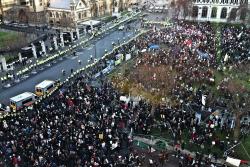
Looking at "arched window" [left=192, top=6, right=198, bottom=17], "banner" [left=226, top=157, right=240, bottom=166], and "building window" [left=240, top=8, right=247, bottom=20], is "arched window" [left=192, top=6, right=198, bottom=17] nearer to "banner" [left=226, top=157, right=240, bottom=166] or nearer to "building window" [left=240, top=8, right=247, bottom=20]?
"building window" [left=240, top=8, right=247, bottom=20]

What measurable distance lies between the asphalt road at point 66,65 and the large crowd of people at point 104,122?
470 cm


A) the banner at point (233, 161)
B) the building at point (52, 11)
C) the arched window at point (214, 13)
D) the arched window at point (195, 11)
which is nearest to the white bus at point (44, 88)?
the banner at point (233, 161)

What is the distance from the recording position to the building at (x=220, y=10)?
61969mm

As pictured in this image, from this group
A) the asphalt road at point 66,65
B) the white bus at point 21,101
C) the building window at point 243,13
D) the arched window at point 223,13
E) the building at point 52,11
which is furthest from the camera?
the arched window at point 223,13

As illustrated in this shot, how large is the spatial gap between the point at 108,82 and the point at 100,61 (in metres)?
7.79

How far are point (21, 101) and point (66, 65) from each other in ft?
42.1

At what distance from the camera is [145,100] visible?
99.7ft

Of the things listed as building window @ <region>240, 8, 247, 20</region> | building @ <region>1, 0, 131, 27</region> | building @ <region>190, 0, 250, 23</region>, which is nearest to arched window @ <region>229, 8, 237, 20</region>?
building @ <region>190, 0, 250, 23</region>

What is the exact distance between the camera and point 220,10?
6378 centimetres

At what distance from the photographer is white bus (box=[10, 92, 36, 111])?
31.7 m

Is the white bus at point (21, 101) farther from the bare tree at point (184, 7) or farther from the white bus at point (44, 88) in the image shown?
the bare tree at point (184, 7)

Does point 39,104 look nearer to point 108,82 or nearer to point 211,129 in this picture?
point 108,82

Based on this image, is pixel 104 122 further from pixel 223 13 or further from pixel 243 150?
pixel 223 13

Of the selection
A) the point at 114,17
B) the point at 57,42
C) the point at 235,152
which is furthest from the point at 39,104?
the point at 114,17
